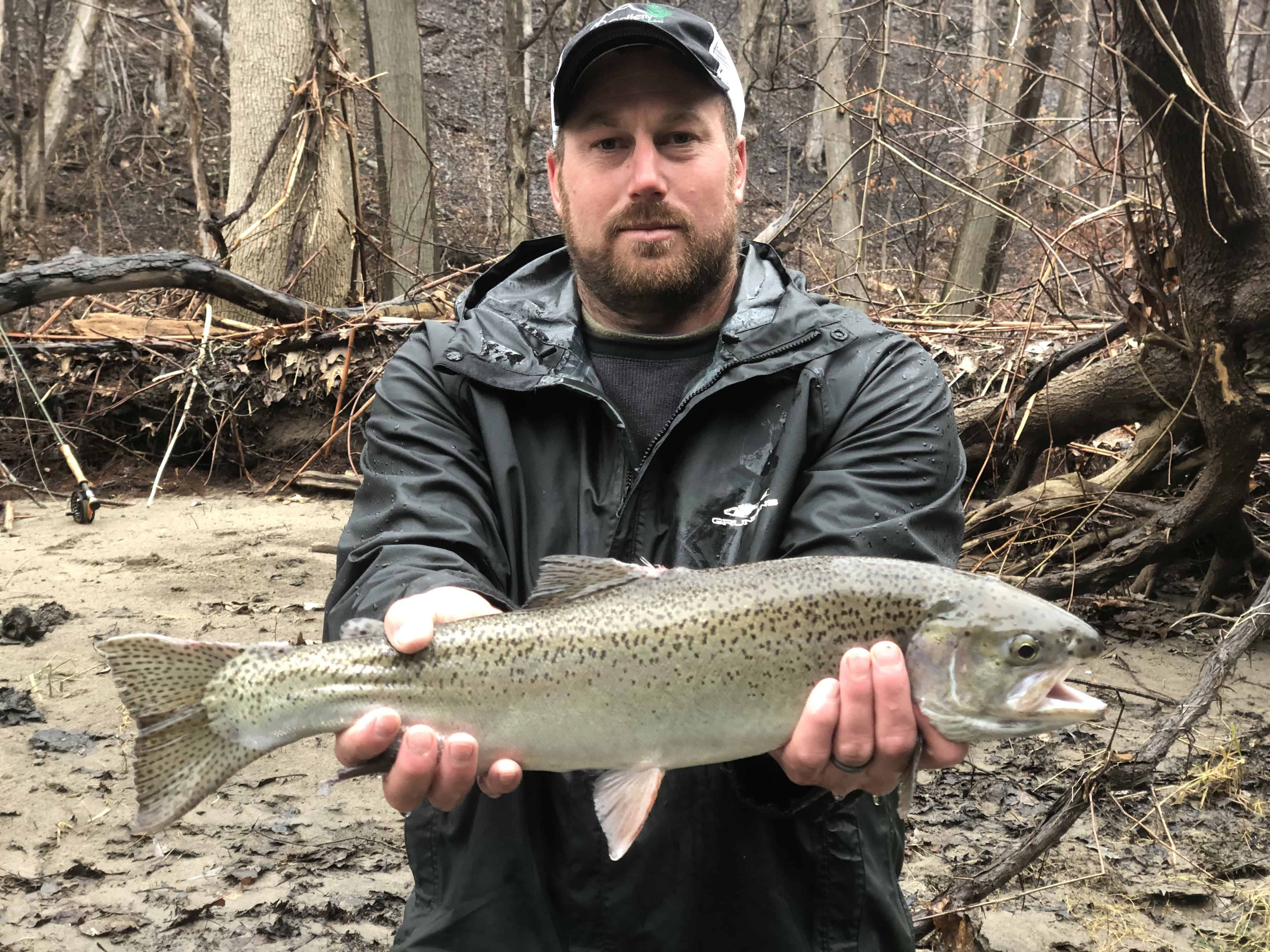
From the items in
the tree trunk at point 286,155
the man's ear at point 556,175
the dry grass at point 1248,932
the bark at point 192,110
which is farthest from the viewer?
the bark at point 192,110

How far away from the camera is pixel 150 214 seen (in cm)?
1964

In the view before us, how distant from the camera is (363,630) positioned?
253cm

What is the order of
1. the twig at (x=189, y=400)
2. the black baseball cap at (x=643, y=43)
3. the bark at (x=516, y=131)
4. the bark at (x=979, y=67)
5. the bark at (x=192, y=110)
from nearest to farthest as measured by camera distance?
the black baseball cap at (x=643, y=43) < the twig at (x=189, y=400) < the bark at (x=192, y=110) < the bark at (x=516, y=131) < the bark at (x=979, y=67)

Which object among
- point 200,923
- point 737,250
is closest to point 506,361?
point 737,250

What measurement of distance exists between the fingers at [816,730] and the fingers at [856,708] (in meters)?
0.02

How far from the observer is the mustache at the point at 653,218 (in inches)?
126

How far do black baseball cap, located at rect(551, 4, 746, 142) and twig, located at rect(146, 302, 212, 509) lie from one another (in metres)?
6.06

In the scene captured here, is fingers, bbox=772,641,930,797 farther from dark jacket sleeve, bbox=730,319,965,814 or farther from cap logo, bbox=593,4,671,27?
cap logo, bbox=593,4,671,27

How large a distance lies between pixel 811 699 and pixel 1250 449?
13.4 ft

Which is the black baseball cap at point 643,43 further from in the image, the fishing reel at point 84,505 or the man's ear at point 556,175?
the fishing reel at point 84,505

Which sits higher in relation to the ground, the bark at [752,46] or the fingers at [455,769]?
the bark at [752,46]

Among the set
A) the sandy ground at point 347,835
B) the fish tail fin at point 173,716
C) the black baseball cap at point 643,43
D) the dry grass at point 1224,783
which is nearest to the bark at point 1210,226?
the sandy ground at point 347,835

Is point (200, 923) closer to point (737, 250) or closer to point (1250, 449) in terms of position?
point (737, 250)

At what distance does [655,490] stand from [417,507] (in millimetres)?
659
